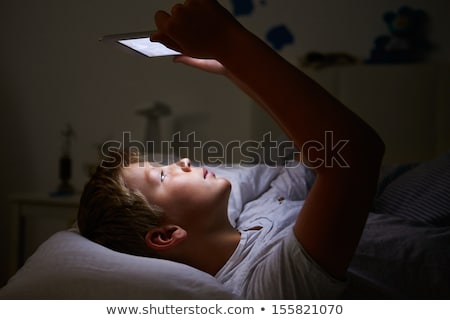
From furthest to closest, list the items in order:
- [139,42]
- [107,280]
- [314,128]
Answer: [139,42]
[107,280]
[314,128]

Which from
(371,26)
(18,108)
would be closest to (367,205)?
(371,26)

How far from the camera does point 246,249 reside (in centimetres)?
76

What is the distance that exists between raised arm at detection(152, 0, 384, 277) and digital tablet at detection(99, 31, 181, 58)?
0.50 ft

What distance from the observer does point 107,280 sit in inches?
23.5

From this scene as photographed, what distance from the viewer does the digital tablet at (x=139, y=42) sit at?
2.22 ft

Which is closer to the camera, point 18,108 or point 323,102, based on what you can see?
point 323,102

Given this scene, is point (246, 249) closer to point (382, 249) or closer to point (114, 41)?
point (382, 249)

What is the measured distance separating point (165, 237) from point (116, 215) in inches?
4.3

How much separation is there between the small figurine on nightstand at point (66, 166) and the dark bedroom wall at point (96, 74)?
0.04 metres

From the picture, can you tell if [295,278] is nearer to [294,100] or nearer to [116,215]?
[294,100]

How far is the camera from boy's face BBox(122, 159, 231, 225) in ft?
2.57

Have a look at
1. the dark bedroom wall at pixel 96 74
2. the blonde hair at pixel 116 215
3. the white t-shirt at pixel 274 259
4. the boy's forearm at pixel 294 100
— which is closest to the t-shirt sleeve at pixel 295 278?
the white t-shirt at pixel 274 259

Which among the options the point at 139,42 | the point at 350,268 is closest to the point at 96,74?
the point at 139,42

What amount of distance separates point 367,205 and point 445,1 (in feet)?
4.64
